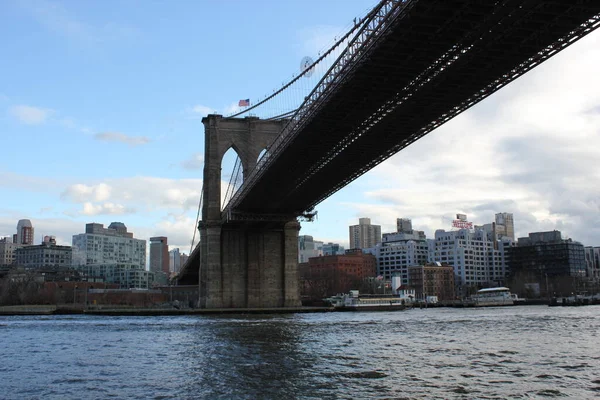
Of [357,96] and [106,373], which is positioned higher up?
[357,96]

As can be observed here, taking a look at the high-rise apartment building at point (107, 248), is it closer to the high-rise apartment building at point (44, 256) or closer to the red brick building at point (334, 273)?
the high-rise apartment building at point (44, 256)

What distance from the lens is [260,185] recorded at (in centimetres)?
4650

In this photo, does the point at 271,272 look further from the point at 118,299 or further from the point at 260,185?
the point at 118,299

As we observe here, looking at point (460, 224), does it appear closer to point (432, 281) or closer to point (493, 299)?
point (432, 281)

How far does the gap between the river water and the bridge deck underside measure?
9.68 metres

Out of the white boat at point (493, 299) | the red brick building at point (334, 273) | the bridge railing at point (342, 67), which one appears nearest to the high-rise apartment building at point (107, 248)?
the red brick building at point (334, 273)

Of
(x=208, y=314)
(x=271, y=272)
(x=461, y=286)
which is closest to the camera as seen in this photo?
(x=208, y=314)

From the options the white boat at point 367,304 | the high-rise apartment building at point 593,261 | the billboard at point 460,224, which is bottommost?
the white boat at point 367,304

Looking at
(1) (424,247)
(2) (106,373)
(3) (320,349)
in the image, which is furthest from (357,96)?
(1) (424,247)

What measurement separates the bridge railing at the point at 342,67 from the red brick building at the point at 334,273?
2313 inches

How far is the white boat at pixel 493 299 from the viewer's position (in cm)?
8637

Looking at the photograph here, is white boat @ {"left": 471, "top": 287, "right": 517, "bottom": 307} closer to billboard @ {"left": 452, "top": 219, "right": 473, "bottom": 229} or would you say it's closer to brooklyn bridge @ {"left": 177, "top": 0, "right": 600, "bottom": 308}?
brooklyn bridge @ {"left": 177, "top": 0, "right": 600, "bottom": 308}

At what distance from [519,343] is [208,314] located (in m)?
34.1

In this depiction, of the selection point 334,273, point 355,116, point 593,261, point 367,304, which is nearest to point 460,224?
point 593,261
